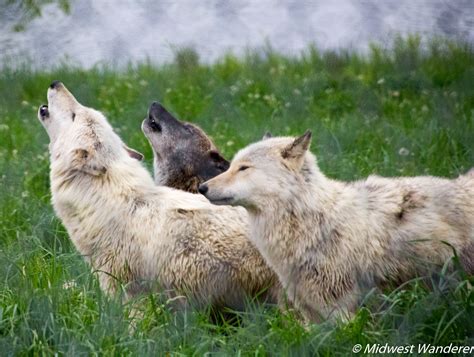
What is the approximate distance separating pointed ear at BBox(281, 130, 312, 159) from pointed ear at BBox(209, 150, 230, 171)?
172 centimetres

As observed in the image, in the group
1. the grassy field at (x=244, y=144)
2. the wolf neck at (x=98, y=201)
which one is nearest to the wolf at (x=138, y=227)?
the wolf neck at (x=98, y=201)

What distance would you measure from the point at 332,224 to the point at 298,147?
49cm

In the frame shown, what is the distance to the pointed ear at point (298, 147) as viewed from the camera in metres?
5.43

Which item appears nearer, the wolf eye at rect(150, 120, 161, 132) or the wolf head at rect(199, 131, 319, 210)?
the wolf head at rect(199, 131, 319, 210)

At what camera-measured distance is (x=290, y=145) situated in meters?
5.48

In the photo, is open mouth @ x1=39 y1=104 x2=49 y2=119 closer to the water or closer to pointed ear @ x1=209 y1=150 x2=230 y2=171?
the water

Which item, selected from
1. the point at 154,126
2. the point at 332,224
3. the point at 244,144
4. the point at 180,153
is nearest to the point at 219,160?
the point at 180,153

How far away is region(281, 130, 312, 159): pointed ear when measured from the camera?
17.8ft

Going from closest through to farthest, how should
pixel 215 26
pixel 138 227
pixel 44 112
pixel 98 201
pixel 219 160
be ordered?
pixel 138 227 < pixel 98 201 < pixel 44 112 < pixel 219 160 < pixel 215 26

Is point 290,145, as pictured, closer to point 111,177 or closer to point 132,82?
point 111,177

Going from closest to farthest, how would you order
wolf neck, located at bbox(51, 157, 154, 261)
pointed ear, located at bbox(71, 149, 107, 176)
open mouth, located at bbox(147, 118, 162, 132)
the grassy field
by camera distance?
the grassy field
wolf neck, located at bbox(51, 157, 154, 261)
pointed ear, located at bbox(71, 149, 107, 176)
open mouth, located at bbox(147, 118, 162, 132)

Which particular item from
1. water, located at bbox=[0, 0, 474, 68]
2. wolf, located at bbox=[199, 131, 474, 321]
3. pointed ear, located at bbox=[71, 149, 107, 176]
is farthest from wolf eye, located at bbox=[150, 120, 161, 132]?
wolf, located at bbox=[199, 131, 474, 321]

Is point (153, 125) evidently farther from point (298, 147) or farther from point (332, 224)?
point (332, 224)

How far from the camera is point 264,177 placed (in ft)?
17.9
